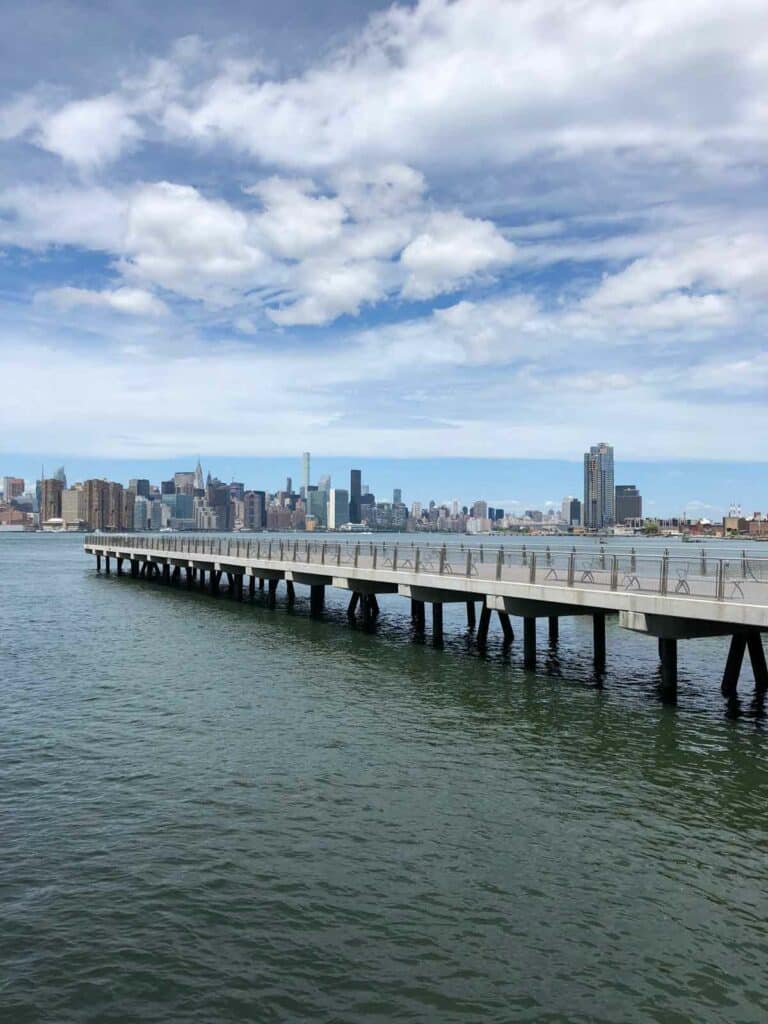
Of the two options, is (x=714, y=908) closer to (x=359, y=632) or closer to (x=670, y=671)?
(x=670, y=671)

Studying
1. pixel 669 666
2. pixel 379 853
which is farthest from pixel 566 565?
pixel 379 853

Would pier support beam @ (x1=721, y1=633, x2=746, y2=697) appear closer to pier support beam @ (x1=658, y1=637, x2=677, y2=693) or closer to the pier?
the pier

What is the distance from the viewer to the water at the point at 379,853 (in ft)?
31.9

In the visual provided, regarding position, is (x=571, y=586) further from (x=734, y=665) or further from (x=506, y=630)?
(x=506, y=630)

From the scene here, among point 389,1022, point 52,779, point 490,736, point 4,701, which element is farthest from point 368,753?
point 4,701

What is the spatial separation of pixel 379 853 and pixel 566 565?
17391mm

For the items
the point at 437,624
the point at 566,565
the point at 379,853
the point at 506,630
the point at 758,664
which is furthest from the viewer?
the point at 506,630

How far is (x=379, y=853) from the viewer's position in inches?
525

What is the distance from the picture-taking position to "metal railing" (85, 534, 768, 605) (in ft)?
77.7

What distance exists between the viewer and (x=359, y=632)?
40.6 metres

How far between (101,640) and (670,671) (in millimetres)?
25711

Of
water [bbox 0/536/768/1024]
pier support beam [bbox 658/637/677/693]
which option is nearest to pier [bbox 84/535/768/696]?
pier support beam [bbox 658/637/677/693]

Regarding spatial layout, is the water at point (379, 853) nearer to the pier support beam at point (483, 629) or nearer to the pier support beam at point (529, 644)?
the pier support beam at point (529, 644)

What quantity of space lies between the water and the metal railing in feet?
12.3
